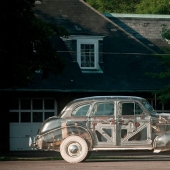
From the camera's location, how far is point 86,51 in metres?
38.6

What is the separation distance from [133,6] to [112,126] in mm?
41679

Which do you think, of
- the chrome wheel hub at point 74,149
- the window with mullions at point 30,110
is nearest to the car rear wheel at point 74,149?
the chrome wheel hub at point 74,149

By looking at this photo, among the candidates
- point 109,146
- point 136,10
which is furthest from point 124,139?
point 136,10

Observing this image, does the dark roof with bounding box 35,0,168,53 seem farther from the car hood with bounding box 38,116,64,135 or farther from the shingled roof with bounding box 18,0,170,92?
the car hood with bounding box 38,116,64,135

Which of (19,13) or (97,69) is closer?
(19,13)

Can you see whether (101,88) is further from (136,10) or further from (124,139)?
(136,10)

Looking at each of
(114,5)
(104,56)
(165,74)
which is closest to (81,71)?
(104,56)

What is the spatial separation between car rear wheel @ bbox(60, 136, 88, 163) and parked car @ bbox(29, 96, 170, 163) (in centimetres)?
6

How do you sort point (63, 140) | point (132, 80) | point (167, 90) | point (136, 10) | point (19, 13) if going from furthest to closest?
point (136, 10), point (132, 80), point (167, 90), point (19, 13), point (63, 140)

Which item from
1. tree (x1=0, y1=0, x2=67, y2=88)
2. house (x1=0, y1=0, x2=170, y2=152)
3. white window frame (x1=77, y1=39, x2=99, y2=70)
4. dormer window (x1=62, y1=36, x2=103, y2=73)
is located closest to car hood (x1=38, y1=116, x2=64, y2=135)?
tree (x1=0, y1=0, x2=67, y2=88)

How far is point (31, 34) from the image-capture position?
26.8 m

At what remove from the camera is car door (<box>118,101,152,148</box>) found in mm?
21344

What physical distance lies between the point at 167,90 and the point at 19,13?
1083 centimetres

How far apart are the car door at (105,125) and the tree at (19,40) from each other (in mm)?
5829
